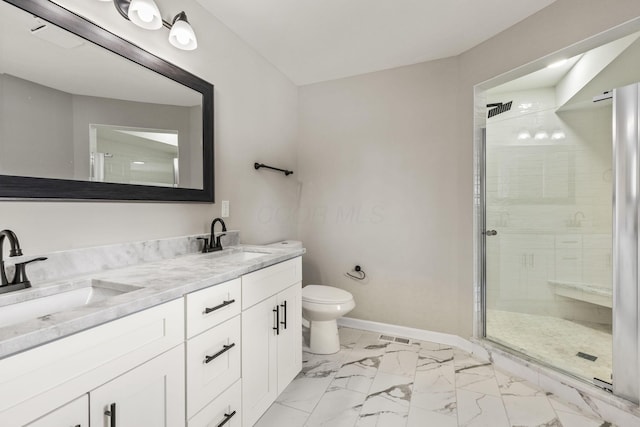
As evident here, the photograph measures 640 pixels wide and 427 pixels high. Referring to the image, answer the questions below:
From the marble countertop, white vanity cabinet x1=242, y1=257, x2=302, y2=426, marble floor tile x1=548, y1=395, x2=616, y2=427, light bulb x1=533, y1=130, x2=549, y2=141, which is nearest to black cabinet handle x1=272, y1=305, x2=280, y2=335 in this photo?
white vanity cabinet x1=242, y1=257, x2=302, y2=426

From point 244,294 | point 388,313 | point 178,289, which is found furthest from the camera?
point 388,313

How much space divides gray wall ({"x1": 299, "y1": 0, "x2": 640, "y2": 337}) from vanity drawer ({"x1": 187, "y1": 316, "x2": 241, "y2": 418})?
5.38ft

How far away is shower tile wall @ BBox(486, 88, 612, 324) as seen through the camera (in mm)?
2398

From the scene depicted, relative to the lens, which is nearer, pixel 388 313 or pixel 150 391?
pixel 150 391

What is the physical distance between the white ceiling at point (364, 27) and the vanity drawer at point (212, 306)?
1.68 meters

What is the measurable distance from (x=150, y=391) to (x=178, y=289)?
0.31 metres

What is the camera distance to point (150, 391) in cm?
90

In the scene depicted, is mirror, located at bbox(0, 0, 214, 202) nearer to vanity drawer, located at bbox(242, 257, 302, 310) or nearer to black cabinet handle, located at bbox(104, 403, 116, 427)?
vanity drawer, located at bbox(242, 257, 302, 310)

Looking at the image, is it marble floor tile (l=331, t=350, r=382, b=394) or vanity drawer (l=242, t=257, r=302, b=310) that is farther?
marble floor tile (l=331, t=350, r=382, b=394)

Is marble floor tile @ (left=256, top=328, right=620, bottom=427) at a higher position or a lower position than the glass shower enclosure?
lower

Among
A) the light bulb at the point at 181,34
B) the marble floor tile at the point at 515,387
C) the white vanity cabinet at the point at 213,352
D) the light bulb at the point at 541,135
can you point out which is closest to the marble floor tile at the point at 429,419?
the marble floor tile at the point at 515,387

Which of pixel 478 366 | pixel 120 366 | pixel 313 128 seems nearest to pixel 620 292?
pixel 478 366

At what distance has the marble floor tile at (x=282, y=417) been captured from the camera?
151 cm

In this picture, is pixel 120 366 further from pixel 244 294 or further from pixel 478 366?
pixel 478 366
